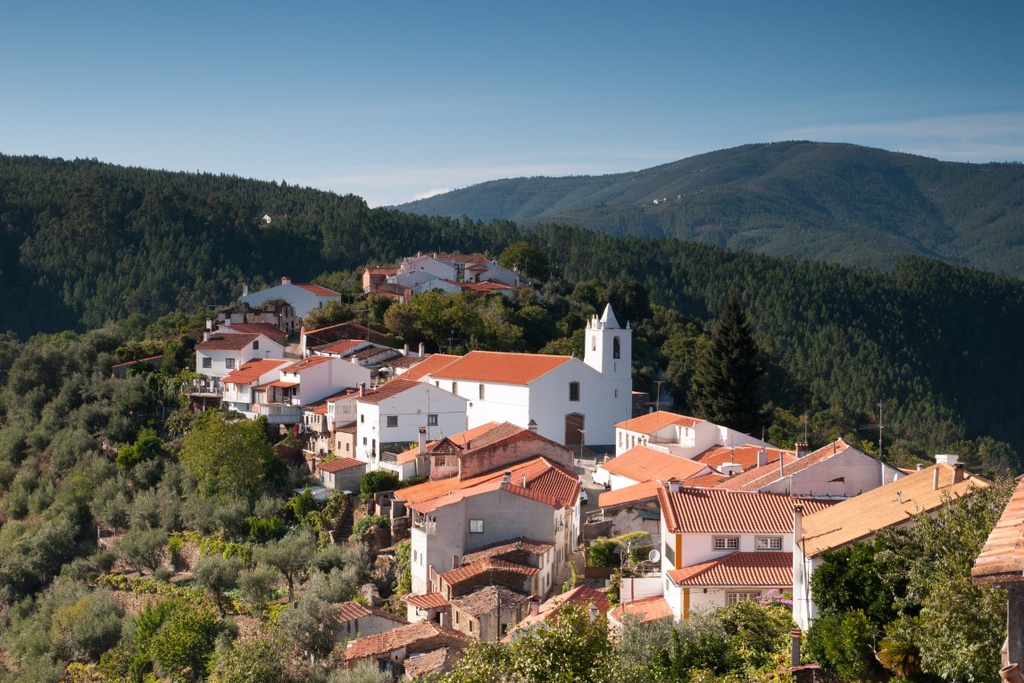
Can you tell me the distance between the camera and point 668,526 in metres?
27.1

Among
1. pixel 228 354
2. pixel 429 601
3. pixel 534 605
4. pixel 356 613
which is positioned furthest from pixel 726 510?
pixel 228 354

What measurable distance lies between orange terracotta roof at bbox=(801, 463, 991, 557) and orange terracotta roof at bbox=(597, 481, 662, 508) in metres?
8.15

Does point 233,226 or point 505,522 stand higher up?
point 233,226

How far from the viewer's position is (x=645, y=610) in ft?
88.1

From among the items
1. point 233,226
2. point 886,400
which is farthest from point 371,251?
point 886,400

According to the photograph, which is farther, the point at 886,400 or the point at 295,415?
the point at 886,400

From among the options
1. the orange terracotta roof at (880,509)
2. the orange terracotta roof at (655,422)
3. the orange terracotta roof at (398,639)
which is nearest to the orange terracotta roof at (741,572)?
the orange terracotta roof at (880,509)

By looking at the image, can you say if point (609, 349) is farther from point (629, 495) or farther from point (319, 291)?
point (319, 291)

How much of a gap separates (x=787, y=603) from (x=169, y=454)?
120 ft

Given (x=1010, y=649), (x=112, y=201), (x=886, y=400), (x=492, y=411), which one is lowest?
(x=886, y=400)

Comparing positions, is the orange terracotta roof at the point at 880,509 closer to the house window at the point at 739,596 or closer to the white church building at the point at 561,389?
the house window at the point at 739,596

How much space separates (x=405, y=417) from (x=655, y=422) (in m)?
10.2

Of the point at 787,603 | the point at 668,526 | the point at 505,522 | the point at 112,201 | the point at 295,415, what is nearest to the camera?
the point at 787,603

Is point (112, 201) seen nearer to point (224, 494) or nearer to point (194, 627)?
point (224, 494)
